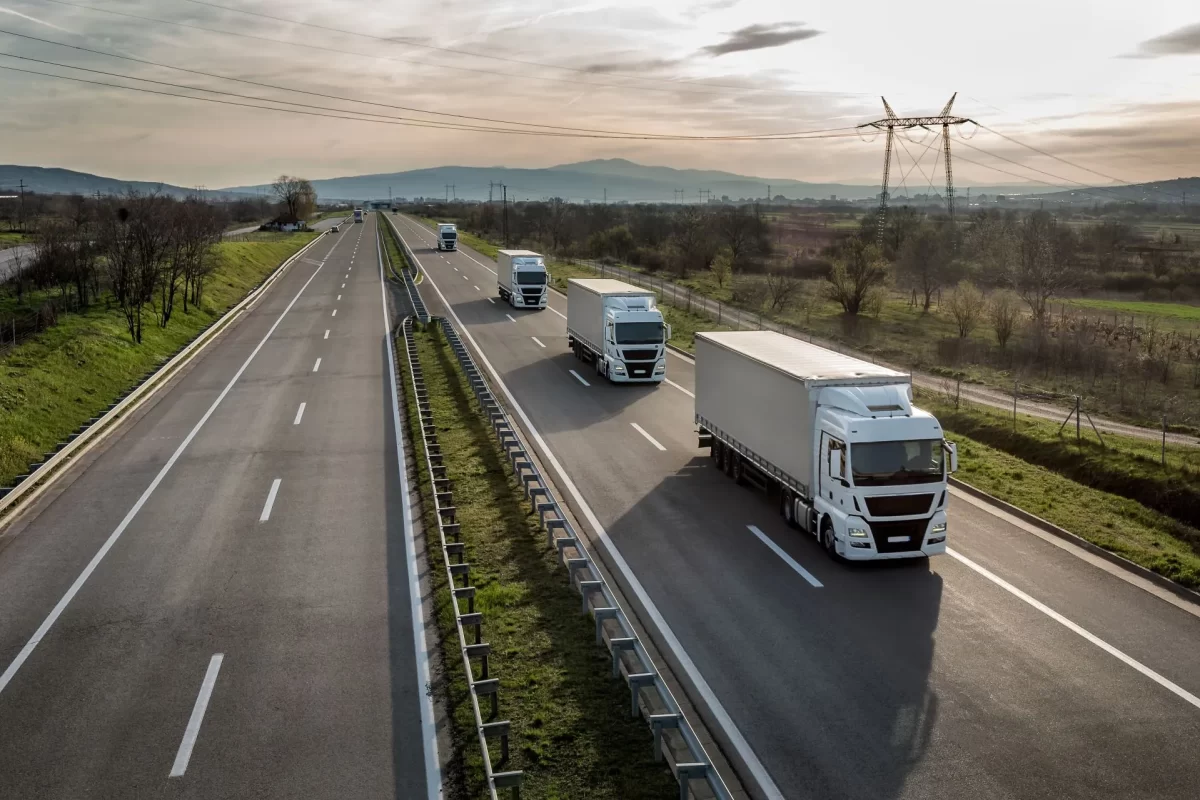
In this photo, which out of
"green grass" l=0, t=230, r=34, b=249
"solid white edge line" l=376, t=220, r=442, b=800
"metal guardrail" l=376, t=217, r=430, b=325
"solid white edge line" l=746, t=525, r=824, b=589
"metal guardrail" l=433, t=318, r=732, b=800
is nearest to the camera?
"metal guardrail" l=433, t=318, r=732, b=800

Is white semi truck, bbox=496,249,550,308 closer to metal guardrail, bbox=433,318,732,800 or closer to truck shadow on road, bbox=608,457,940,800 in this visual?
metal guardrail, bbox=433,318,732,800

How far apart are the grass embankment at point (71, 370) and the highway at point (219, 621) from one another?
164cm

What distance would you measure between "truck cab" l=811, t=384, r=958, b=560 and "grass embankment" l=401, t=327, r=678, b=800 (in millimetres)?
4913

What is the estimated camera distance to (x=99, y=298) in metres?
44.9

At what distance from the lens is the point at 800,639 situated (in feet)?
43.0

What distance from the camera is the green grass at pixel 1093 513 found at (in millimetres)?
16062

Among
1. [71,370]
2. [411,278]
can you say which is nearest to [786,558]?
[71,370]

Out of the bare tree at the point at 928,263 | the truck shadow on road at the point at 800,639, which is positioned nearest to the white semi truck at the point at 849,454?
the truck shadow on road at the point at 800,639

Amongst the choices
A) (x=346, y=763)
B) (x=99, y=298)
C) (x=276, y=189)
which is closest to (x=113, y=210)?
(x=99, y=298)

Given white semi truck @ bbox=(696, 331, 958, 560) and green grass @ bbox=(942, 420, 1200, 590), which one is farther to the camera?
green grass @ bbox=(942, 420, 1200, 590)

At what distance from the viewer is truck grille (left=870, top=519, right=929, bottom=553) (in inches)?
605

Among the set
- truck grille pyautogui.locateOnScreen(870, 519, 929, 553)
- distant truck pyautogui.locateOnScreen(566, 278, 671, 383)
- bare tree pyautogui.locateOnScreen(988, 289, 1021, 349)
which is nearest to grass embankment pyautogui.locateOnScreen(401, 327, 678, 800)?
truck grille pyautogui.locateOnScreen(870, 519, 929, 553)

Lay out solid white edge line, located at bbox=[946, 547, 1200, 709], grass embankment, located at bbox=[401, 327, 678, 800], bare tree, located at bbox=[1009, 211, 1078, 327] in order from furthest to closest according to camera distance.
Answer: bare tree, located at bbox=[1009, 211, 1078, 327], solid white edge line, located at bbox=[946, 547, 1200, 709], grass embankment, located at bbox=[401, 327, 678, 800]

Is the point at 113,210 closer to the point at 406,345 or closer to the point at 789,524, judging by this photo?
the point at 406,345
